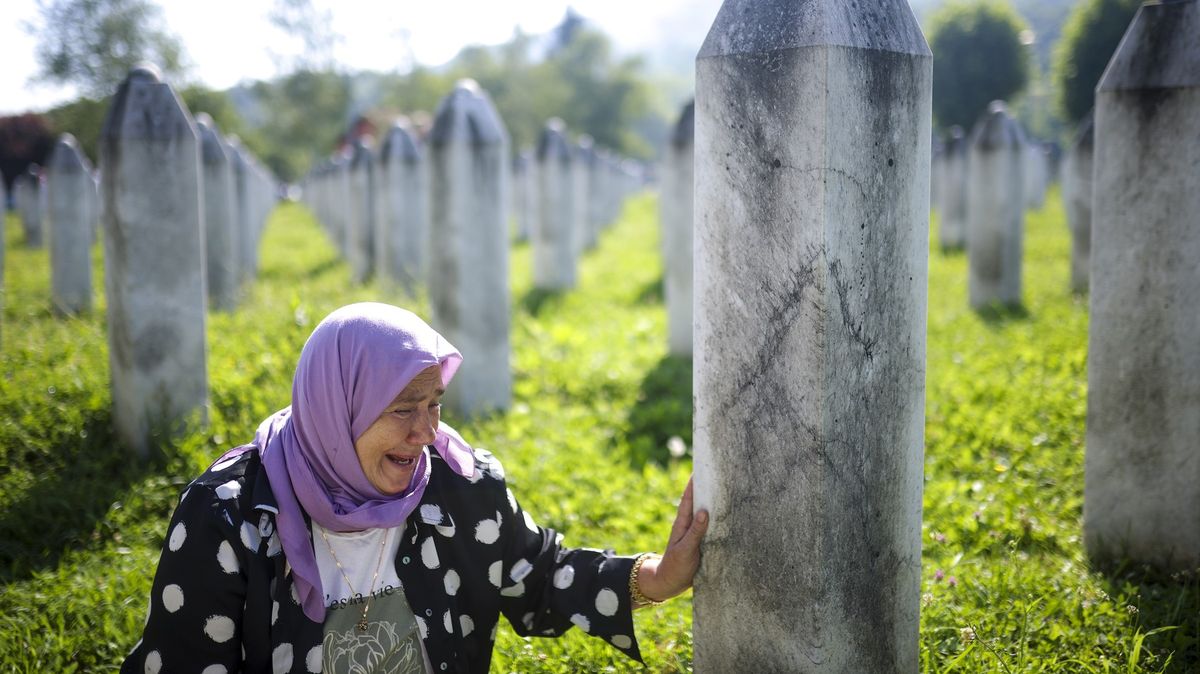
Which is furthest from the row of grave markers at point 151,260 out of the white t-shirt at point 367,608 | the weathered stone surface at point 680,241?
the weathered stone surface at point 680,241

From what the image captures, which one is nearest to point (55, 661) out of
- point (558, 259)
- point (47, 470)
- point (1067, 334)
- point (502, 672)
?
point (502, 672)

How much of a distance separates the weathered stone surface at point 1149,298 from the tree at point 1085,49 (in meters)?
37.6

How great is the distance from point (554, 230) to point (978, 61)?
39.3m

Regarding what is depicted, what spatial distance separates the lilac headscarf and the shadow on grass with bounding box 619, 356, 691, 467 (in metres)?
3.68

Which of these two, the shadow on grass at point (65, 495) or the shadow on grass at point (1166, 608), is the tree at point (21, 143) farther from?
the shadow on grass at point (1166, 608)

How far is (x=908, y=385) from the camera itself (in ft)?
8.29

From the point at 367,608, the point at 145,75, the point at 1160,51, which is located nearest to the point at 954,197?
the point at 1160,51

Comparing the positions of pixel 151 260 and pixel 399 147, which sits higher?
pixel 399 147

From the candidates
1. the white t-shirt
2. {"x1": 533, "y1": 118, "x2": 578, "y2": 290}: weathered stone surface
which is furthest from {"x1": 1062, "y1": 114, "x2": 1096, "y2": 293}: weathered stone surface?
the white t-shirt

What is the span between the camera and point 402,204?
467 inches

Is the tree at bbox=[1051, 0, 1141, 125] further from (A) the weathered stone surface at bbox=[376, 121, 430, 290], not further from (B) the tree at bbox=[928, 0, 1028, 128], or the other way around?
(A) the weathered stone surface at bbox=[376, 121, 430, 290]

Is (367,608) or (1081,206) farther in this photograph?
(1081,206)

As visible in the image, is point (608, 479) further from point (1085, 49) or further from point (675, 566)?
point (1085, 49)

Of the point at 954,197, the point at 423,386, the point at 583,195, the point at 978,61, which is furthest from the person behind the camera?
the point at 978,61
